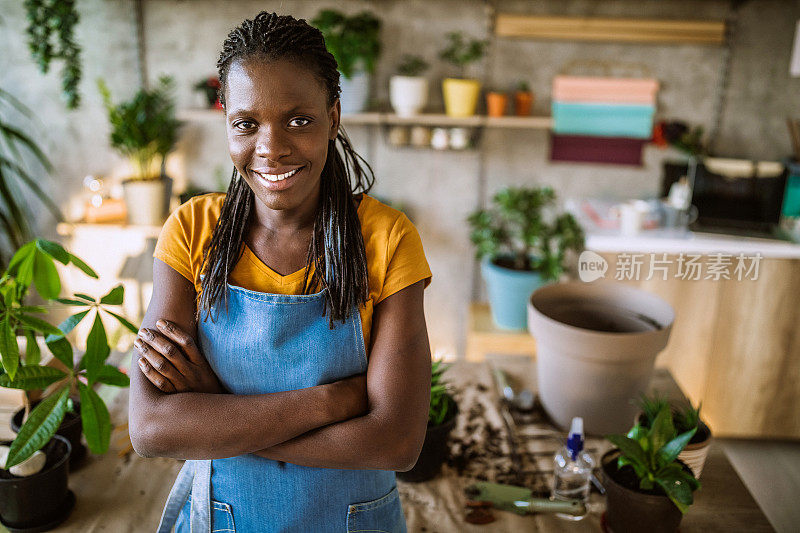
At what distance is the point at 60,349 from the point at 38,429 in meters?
0.15

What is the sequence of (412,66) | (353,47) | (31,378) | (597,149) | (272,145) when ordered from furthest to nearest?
(597,149)
(412,66)
(353,47)
(31,378)
(272,145)

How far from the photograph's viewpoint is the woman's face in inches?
33.9

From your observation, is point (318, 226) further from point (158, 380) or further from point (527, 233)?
point (527, 233)

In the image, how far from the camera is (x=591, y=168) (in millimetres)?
3234

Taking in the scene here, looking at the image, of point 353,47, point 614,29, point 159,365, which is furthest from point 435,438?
point 614,29

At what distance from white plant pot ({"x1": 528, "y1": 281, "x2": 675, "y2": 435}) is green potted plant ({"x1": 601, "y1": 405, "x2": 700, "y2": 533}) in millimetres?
226

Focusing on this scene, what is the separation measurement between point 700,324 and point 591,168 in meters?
1.02

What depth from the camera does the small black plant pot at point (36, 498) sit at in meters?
1.11

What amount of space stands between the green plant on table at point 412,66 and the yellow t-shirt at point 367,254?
7.13 ft

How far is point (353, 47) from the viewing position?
9.27 ft

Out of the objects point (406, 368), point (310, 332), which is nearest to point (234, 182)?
point (310, 332)

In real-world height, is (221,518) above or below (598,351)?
below

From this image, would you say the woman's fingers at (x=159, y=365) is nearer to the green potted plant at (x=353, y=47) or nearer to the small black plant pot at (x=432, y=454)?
the small black plant pot at (x=432, y=454)

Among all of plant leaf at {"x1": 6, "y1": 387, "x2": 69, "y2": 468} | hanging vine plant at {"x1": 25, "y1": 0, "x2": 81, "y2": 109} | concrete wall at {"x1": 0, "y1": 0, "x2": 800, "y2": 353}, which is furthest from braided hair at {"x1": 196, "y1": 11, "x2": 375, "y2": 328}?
concrete wall at {"x1": 0, "y1": 0, "x2": 800, "y2": 353}
